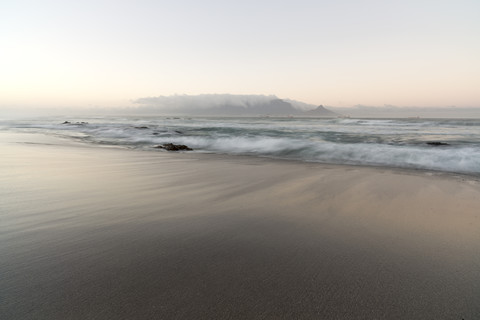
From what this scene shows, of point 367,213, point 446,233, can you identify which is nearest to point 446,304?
point 446,233

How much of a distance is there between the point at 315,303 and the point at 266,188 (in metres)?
2.51

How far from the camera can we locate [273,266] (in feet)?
5.54

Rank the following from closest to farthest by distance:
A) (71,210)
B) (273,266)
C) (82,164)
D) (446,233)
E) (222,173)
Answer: (273,266)
(446,233)
(71,210)
(222,173)
(82,164)

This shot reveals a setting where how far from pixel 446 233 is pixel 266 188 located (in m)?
2.11

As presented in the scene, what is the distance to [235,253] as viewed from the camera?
1.88 meters

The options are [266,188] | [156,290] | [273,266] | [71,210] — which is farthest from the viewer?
[266,188]

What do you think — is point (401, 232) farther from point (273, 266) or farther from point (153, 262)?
point (153, 262)

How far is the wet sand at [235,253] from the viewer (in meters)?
1.32

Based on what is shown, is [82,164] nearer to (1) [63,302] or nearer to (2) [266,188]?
(2) [266,188]

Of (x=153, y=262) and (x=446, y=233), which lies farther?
(x=446, y=233)

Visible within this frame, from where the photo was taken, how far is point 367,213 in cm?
279

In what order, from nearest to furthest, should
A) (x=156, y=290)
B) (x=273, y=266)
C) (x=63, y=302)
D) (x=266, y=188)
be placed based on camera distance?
(x=63, y=302) → (x=156, y=290) → (x=273, y=266) → (x=266, y=188)

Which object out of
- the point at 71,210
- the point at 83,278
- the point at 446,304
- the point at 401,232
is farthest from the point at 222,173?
the point at 446,304

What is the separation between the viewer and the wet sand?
1321mm
